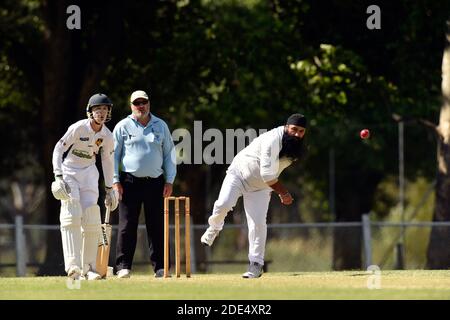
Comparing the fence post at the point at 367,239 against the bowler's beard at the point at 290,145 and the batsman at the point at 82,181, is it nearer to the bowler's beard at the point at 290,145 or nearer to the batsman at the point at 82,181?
the bowler's beard at the point at 290,145

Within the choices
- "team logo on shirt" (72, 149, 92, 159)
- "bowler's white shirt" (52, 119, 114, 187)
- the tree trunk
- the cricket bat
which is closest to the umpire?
the cricket bat

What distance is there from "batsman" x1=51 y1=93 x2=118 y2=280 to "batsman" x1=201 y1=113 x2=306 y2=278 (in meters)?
1.49

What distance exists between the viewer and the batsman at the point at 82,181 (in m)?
15.9

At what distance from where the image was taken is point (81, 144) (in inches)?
638

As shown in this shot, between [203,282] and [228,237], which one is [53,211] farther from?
[228,237]

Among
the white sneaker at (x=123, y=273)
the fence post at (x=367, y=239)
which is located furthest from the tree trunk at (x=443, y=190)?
the white sneaker at (x=123, y=273)

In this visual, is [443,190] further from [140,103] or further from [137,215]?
[140,103]

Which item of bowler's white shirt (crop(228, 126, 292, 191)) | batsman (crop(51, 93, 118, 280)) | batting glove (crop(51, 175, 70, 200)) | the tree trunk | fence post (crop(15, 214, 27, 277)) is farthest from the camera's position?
fence post (crop(15, 214, 27, 277))

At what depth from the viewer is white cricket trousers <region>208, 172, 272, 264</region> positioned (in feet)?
55.1

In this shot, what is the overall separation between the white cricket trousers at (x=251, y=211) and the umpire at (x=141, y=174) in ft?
2.54

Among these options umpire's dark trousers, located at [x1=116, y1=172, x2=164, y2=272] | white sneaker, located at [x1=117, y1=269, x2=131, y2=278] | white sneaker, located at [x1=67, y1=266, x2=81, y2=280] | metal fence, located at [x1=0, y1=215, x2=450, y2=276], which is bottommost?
metal fence, located at [x1=0, y1=215, x2=450, y2=276]

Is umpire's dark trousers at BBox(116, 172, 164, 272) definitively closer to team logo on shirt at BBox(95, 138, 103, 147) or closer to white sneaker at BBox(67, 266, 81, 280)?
team logo on shirt at BBox(95, 138, 103, 147)

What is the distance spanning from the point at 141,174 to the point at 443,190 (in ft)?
33.2
